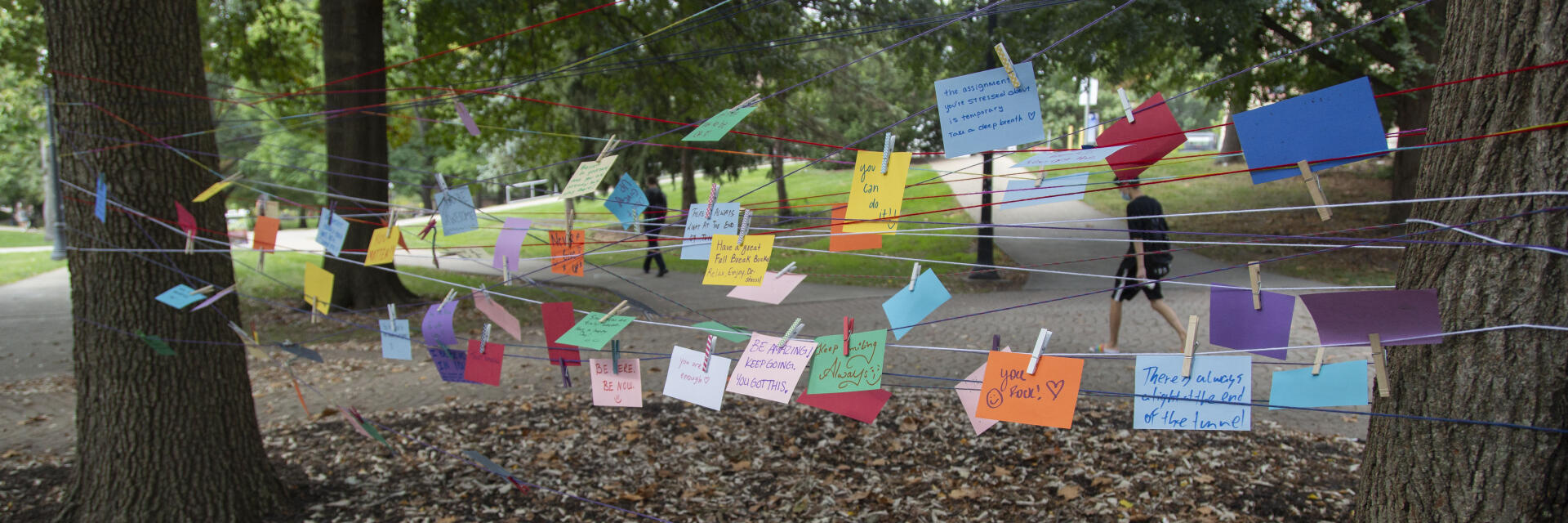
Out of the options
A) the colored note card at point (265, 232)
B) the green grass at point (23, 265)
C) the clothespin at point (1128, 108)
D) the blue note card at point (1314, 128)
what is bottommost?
the green grass at point (23, 265)

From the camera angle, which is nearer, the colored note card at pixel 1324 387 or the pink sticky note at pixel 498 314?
the colored note card at pixel 1324 387

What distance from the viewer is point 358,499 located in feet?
12.7

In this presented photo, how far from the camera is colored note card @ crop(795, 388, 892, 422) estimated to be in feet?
7.84

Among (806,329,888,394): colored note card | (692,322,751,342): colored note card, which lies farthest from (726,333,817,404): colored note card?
(692,322,751,342): colored note card

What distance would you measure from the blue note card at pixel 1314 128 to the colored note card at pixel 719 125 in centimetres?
133

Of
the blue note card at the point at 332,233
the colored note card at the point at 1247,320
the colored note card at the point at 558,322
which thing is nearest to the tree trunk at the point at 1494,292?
the colored note card at the point at 1247,320

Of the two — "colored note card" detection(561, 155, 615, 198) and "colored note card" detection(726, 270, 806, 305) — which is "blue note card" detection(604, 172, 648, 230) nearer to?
"colored note card" detection(561, 155, 615, 198)

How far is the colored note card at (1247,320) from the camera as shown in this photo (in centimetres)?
194

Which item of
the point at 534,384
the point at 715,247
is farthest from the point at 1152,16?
the point at 715,247

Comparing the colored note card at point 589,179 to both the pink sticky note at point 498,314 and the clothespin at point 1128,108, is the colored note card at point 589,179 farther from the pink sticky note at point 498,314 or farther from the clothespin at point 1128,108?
the clothespin at point 1128,108

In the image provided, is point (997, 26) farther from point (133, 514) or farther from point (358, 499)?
point (133, 514)

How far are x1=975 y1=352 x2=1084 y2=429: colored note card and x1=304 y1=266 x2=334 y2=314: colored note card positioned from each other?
2.71 meters

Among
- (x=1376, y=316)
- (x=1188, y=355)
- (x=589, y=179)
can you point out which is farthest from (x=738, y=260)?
(x=1376, y=316)

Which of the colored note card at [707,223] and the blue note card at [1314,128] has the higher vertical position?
the blue note card at [1314,128]
